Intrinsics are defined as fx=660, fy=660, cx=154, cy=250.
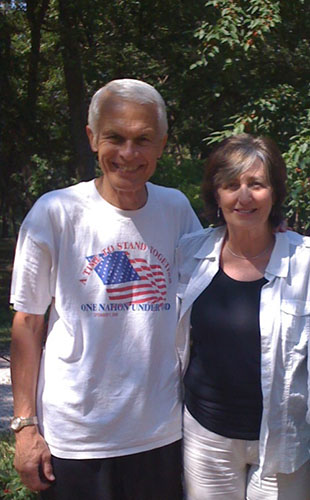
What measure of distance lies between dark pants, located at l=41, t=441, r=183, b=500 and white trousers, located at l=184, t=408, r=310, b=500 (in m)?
0.08

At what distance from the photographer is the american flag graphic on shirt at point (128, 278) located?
229 cm

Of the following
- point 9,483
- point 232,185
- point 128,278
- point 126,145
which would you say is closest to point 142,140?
point 126,145

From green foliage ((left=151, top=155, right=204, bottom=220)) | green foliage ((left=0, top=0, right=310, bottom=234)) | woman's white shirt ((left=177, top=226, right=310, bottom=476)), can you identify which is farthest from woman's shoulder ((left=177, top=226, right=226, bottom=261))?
green foliage ((left=151, top=155, right=204, bottom=220))

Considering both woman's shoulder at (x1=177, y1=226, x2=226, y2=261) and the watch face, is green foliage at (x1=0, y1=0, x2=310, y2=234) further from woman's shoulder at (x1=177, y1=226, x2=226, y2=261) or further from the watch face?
the watch face

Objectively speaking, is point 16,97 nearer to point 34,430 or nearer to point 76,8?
point 76,8

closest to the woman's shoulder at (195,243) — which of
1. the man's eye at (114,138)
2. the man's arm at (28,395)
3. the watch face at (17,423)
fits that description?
the man's eye at (114,138)

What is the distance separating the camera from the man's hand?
2.29 m

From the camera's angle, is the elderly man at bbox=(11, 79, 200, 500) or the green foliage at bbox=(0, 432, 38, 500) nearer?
the elderly man at bbox=(11, 79, 200, 500)

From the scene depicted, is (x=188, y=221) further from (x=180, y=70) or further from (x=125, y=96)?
(x=180, y=70)

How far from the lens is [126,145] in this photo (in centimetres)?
227

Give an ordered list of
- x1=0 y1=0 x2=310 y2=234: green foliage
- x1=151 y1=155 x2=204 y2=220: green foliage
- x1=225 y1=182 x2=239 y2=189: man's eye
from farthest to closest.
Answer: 1. x1=151 y1=155 x2=204 y2=220: green foliage
2. x1=0 y1=0 x2=310 y2=234: green foliage
3. x1=225 y1=182 x2=239 y2=189: man's eye

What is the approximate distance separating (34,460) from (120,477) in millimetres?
310

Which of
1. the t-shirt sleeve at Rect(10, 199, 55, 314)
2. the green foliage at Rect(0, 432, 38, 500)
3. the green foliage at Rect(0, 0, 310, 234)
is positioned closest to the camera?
the t-shirt sleeve at Rect(10, 199, 55, 314)

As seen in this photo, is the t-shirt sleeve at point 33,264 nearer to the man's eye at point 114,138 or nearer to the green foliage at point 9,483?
the man's eye at point 114,138
